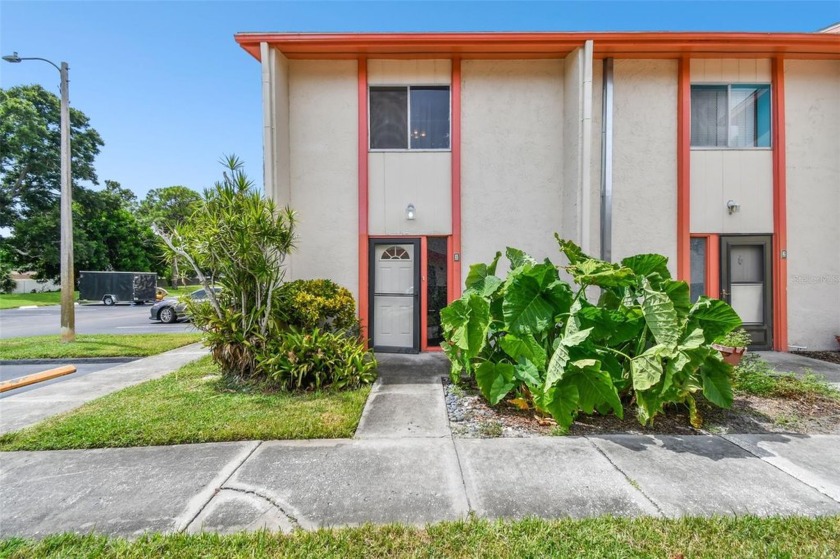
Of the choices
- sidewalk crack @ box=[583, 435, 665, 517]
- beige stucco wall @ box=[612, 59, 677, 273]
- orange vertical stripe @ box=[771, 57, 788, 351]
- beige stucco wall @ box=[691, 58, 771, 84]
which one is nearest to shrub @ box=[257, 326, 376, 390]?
sidewalk crack @ box=[583, 435, 665, 517]

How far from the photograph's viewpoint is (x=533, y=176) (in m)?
6.45

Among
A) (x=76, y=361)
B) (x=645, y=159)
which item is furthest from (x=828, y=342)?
(x=76, y=361)

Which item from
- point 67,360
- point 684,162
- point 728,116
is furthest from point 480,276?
point 67,360

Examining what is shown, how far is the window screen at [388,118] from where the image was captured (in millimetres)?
6535

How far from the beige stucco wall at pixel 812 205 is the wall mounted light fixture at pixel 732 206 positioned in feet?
2.99

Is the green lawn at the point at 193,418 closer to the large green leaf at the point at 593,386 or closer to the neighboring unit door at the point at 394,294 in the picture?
the neighboring unit door at the point at 394,294

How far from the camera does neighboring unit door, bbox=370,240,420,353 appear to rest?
21.4ft

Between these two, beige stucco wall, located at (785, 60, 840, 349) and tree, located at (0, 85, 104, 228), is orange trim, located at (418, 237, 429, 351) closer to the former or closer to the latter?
beige stucco wall, located at (785, 60, 840, 349)

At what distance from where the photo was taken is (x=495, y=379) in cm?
379

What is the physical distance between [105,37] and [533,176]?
9.02 meters

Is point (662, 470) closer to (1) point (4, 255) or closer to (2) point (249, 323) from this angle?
(2) point (249, 323)

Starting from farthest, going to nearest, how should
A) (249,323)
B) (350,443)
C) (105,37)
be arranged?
1. (105,37)
2. (249,323)
3. (350,443)

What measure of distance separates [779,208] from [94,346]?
1402cm

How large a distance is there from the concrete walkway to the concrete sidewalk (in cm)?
120
